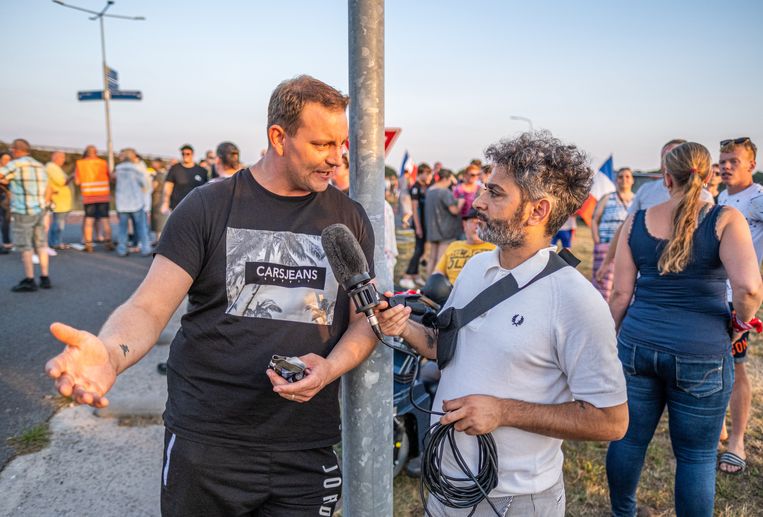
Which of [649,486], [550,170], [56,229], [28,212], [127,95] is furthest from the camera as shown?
[127,95]

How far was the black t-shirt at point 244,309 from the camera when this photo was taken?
74.3 inches

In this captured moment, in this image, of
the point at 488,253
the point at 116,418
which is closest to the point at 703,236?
the point at 488,253

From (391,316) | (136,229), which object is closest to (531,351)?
(391,316)

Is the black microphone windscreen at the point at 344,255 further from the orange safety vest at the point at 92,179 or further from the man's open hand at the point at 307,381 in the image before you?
the orange safety vest at the point at 92,179

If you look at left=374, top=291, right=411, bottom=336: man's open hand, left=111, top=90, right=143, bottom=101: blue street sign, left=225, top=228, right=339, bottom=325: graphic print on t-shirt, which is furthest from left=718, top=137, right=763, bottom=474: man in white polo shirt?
left=111, top=90, right=143, bottom=101: blue street sign

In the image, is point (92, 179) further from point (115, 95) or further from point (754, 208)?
point (754, 208)

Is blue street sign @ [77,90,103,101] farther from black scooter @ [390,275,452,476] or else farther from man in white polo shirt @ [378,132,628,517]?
man in white polo shirt @ [378,132,628,517]

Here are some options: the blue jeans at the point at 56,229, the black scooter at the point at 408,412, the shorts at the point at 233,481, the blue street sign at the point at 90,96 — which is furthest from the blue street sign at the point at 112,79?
the shorts at the point at 233,481

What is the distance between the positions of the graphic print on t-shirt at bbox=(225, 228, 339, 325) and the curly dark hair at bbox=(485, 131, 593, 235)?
0.78m

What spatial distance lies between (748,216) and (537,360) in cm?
335

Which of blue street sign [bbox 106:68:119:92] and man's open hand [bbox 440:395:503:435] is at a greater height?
blue street sign [bbox 106:68:119:92]

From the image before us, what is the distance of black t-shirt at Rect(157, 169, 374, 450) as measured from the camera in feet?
6.19

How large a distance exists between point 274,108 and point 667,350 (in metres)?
2.26

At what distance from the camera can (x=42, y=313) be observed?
22.7 ft
